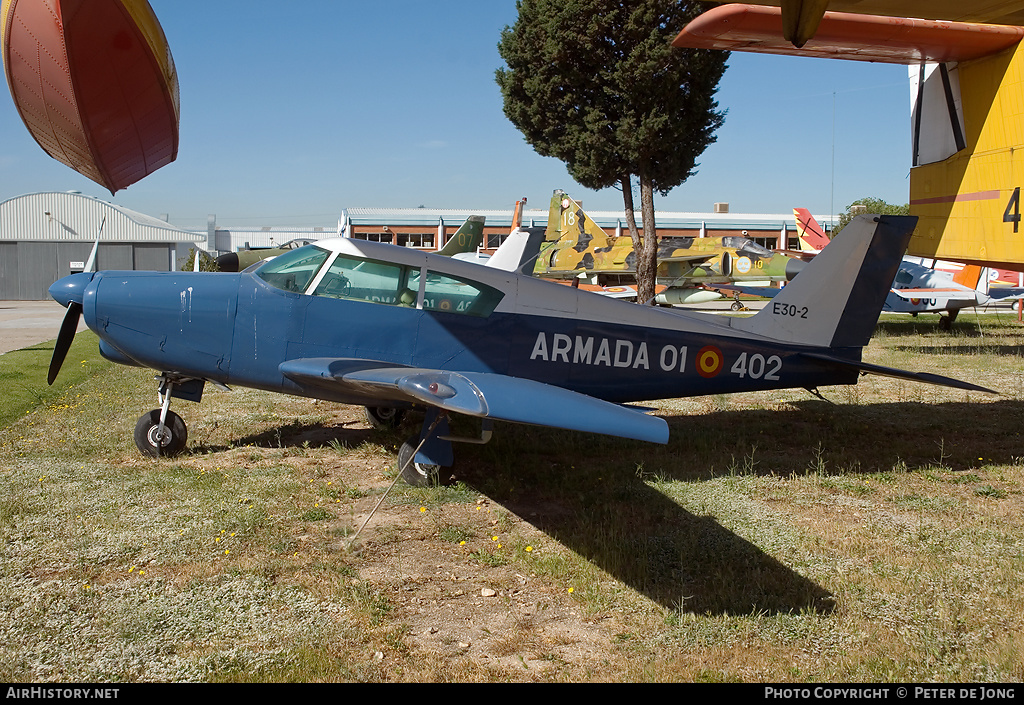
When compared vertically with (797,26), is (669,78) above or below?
above

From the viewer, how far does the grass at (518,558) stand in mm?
3477

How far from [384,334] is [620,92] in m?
16.2

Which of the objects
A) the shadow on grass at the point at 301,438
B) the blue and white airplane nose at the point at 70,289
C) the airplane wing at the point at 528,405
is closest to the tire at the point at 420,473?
the airplane wing at the point at 528,405

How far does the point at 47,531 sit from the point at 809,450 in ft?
22.9

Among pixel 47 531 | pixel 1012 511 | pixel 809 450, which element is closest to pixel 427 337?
pixel 47 531

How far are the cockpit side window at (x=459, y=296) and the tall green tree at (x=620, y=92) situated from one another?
14.8 metres

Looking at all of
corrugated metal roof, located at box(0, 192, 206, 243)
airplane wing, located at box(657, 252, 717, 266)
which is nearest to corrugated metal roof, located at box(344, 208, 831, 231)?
corrugated metal roof, located at box(0, 192, 206, 243)

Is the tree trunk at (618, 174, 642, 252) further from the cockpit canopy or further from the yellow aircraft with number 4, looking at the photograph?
the cockpit canopy

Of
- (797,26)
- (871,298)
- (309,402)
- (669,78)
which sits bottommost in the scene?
(309,402)

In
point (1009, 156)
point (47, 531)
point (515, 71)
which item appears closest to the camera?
point (47, 531)

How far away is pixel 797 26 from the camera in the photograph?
4.39m

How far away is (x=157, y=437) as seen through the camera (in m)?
6.76

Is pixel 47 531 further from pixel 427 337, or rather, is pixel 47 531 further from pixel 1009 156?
pixel 1009 156

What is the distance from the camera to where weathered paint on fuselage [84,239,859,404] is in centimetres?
632
